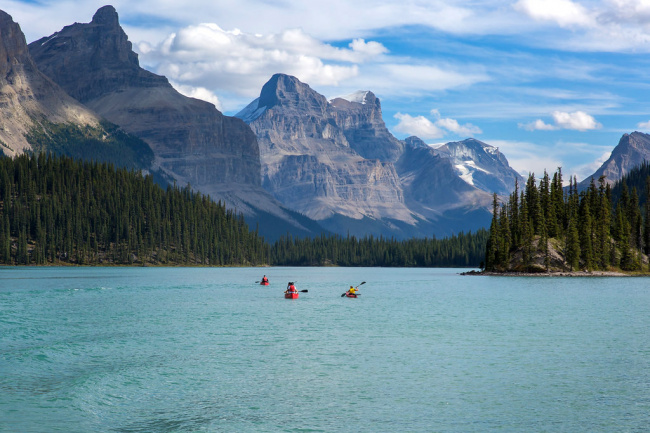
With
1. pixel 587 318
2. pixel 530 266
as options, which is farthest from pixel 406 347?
pixel 530 266

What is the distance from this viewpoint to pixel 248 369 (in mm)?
Answer: 49188

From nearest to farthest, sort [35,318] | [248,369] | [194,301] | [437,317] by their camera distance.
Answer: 1. [248,369]
2. [35,318]
3. [437,317]
4. [194,301]

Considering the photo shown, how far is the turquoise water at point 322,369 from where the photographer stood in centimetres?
3547

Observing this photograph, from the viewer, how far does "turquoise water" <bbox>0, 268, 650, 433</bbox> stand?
35469 millimetres

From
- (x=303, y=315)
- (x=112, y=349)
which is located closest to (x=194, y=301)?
(x=303, y=315)

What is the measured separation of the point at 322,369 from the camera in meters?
48.9

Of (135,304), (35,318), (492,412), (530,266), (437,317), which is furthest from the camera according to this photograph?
(530,266)

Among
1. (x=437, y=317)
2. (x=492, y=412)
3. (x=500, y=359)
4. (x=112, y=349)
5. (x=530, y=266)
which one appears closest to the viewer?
(x=492, y=412)

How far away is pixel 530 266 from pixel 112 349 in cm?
16327

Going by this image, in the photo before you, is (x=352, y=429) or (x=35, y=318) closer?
(x=352, y=429)

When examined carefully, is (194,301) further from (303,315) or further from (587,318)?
(587,318)

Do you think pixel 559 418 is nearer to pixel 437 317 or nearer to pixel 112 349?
pixel 112 349

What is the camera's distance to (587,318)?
8469cm

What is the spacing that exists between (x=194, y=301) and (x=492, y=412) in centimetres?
8139
